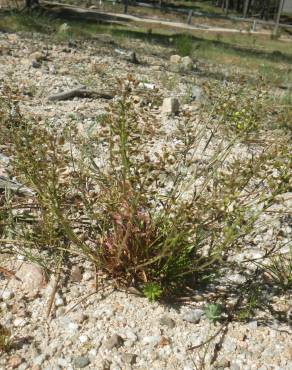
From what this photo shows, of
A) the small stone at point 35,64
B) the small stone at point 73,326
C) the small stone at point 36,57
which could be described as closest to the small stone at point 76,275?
the small stone at point 73,326

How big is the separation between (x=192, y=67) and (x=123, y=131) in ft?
24.7

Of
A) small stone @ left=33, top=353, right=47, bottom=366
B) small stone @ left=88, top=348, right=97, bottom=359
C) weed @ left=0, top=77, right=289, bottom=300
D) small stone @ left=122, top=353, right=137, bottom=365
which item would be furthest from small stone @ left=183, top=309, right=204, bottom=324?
small stone @ left=33, top=353, right=47, bottom=366

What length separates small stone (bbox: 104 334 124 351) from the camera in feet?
8.01

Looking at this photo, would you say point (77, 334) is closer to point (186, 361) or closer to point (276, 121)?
point (186, 361)

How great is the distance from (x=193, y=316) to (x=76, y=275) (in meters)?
0.74

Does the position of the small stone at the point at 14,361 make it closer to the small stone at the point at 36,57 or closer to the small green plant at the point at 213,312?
the small green plant at the point at 213,312

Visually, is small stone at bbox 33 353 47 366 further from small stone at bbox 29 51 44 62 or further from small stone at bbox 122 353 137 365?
small stone at bbox 29 51 44 62

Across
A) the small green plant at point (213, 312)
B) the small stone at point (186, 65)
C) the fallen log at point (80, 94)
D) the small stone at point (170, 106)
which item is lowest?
the small stone at point (186, 65)

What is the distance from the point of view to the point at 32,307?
104 inches

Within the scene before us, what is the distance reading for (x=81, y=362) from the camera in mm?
2342

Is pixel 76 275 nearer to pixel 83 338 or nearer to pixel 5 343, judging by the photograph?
pixel 83 338

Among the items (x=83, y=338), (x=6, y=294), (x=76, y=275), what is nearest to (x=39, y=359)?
(x=83, y=338)

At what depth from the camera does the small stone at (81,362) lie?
7.64 feet

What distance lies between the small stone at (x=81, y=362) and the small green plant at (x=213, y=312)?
2.24ft
